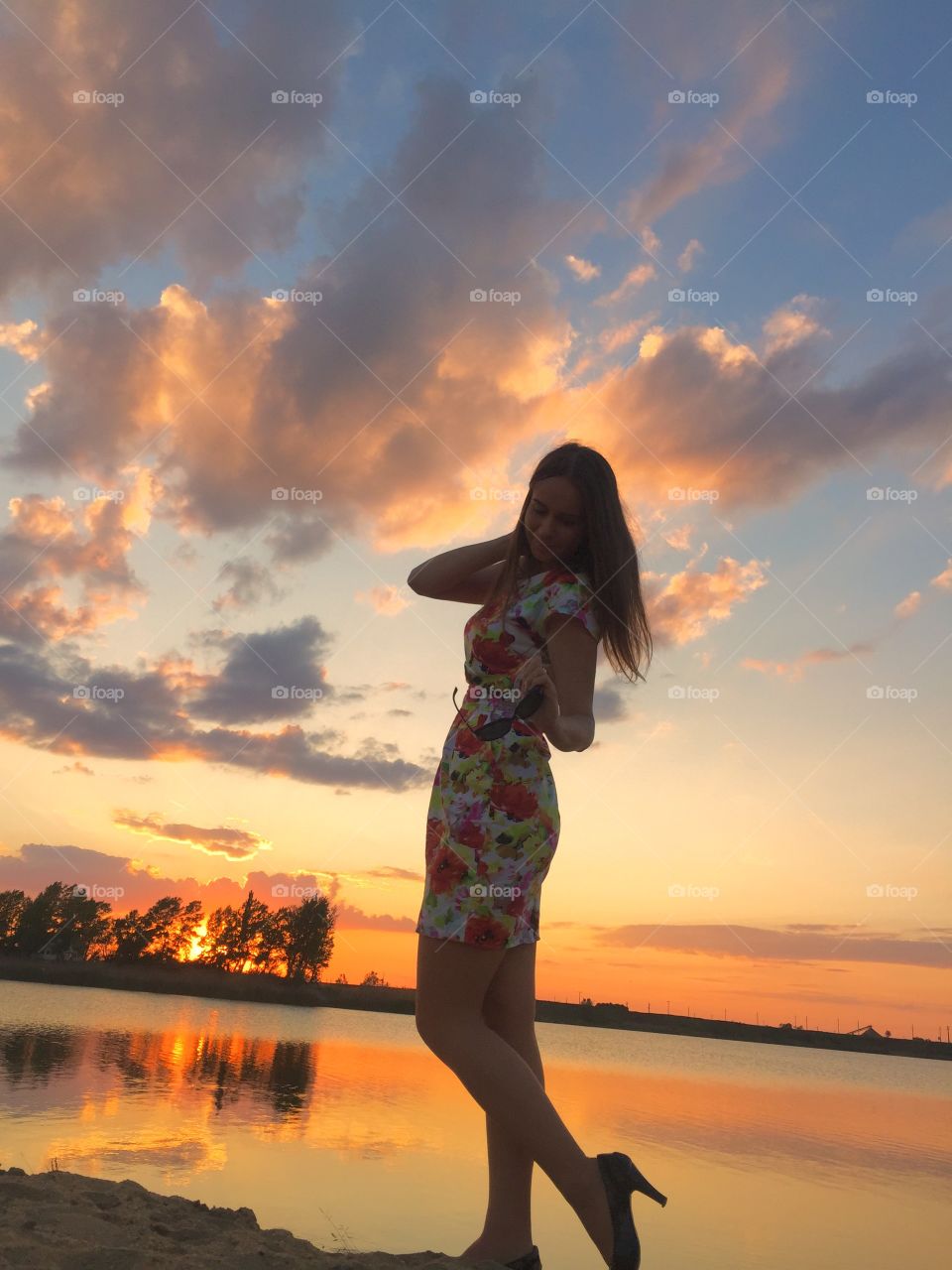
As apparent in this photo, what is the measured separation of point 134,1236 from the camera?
92.9 inches

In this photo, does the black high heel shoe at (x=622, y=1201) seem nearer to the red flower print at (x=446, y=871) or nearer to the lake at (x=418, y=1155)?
the red flower print at (x=446, y=871)

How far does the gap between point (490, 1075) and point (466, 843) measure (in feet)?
1.73

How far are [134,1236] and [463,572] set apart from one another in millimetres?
1746

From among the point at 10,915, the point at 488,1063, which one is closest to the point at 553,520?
the point at 488,1063

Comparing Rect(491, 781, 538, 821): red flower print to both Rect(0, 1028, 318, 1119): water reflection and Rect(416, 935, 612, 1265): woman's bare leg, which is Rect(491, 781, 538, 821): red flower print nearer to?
Rect(416, 935, 612, 1265): woman's bare leg

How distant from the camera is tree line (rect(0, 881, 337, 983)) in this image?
47.9m

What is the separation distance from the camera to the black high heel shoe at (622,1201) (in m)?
2.23

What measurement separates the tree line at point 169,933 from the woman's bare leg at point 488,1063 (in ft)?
149

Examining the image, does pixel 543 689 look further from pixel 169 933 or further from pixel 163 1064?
pixel 169 933

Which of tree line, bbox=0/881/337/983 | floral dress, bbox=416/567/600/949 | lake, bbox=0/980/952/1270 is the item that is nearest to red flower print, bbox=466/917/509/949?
floral dress, bbox=416/567/600/949

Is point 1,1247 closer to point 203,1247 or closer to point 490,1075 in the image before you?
point 203,1247

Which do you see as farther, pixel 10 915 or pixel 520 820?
pixel 10 915

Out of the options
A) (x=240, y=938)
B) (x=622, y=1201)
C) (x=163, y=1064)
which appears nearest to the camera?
(x=622, y=1201)

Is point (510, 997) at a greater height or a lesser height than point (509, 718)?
lesser
